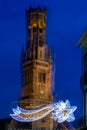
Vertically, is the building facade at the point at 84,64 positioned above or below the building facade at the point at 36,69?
below

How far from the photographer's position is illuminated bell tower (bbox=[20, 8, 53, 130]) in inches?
4796

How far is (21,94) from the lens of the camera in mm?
125750

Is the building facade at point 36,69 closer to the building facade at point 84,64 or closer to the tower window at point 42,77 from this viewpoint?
the tower window at point 42,77

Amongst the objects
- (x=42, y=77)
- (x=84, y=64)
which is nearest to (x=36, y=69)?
(x=42, y=77)

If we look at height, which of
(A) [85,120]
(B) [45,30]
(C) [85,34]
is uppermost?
(B) [45,30]

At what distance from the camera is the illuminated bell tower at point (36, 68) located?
4796 inches

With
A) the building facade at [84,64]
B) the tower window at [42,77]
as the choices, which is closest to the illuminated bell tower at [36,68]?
the tower window at [42,77]

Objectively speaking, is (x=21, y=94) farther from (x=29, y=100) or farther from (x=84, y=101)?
(x=84, y=101)

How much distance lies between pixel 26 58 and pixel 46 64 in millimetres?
5445

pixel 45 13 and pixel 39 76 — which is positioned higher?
pixel 45 13

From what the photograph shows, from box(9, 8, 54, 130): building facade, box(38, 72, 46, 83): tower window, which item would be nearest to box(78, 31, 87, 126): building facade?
box(9, 8, 54, 130): building facade

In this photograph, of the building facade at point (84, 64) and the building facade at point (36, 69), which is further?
the building facade at point (36, 69)

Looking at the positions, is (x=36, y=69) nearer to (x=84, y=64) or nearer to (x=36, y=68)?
(x=36, y=68)

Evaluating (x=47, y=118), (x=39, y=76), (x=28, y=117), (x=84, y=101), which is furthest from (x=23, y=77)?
(x=84, y=101)
